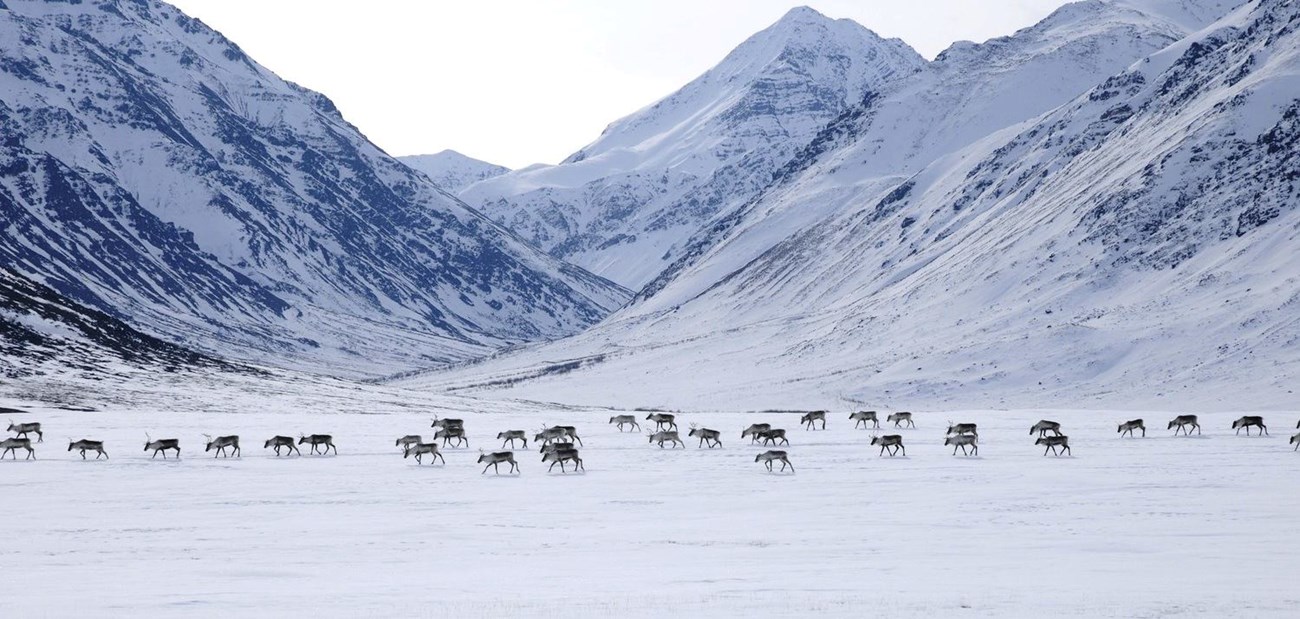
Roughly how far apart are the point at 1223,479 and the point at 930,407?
76.3m

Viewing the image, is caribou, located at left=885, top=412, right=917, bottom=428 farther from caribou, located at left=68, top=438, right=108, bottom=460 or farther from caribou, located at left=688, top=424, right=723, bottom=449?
caribou, located at left=68, top=438, right=108, bottom=460

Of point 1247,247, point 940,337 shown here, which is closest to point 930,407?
point 940,337

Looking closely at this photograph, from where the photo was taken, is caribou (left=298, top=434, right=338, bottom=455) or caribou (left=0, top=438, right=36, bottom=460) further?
caribou (left=298, top=434, right=338, bottom=455)

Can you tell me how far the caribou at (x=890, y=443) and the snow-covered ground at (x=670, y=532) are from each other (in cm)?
62

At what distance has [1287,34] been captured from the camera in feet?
553

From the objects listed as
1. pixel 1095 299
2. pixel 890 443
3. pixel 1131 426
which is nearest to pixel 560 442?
pixel 890 443

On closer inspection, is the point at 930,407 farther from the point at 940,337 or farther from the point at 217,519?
the point at 217,519

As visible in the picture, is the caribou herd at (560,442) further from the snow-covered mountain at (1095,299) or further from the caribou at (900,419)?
the snow-covered mountain at (1095,299)

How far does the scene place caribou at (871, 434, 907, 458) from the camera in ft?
143

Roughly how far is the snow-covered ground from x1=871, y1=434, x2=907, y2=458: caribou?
2.04 feet

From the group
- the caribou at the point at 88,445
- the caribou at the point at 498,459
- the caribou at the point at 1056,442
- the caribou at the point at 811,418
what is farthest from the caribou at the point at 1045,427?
the caribou at the point at 88,445

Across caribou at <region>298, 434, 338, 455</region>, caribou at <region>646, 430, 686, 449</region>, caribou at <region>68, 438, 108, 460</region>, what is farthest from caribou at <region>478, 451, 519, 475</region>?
caribou at <region>68, 438, 108, 460</region>

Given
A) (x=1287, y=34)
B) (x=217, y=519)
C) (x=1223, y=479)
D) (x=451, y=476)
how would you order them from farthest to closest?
1. (x=1287, y=34)
2. (x=451, y=476)
3. (x=1223, y=479)
4. (x=217, y=519)

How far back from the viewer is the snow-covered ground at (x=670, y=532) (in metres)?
20.9
